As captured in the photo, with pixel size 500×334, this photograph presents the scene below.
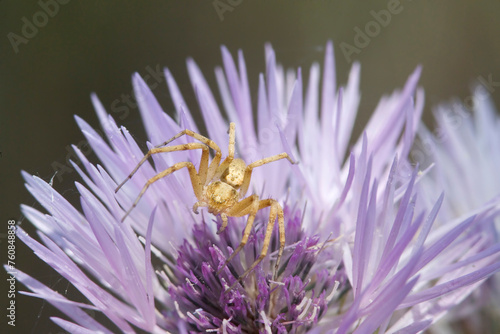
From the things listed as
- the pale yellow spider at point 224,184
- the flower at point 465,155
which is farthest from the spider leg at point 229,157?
the flower at point 465,155

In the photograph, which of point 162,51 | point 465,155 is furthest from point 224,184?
point 162,51

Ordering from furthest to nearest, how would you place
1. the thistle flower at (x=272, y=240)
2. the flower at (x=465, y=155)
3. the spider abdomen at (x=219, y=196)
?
the flower at (x=465, y=155), the spider abdomen at (x=219, y=196), the thistle flower at (x=272, y=240)

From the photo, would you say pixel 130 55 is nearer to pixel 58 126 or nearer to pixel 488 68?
pixel 58 126

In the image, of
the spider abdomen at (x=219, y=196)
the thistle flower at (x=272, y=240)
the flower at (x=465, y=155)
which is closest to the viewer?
the thistle flower at (x=272, y=240)

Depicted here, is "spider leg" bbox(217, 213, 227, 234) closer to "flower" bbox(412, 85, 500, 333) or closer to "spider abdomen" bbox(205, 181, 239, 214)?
"spider abdomen" bbox(205, 181, 239, 214)

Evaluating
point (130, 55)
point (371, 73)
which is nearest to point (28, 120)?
point (130, 55)

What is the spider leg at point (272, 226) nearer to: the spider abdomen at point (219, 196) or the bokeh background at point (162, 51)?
the spider abdomen at point (219, 196)
